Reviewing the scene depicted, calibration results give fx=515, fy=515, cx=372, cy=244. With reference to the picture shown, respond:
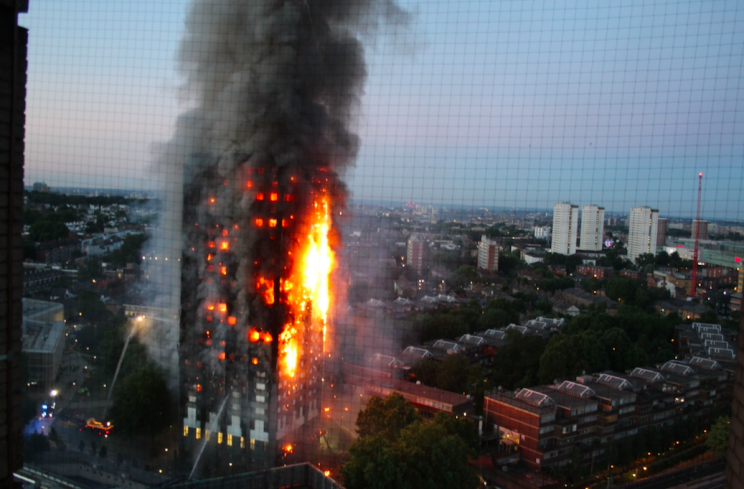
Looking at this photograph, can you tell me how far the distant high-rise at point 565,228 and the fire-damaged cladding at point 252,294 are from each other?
3.47m

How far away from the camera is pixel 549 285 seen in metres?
10.1

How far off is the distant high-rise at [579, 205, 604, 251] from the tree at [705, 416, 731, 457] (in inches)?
94.1

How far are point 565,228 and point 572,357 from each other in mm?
1746

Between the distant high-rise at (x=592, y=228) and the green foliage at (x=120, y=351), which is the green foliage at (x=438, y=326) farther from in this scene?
the green foliage at (x=120, y=351)

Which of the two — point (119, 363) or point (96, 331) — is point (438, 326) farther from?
point (96, 331)

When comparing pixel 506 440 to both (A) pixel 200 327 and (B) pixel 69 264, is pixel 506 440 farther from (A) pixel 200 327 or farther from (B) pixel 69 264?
(B) pixel 69 264

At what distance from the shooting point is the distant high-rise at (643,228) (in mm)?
4788

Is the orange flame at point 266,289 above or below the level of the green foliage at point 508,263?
above

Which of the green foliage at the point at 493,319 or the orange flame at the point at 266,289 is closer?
the orange flame at the point at 266,289

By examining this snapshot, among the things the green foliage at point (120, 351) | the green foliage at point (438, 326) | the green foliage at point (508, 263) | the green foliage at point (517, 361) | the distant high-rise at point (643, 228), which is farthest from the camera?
the green foliage at point (508, 263)

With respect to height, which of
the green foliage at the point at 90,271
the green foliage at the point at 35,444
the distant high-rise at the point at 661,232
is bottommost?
the green foliage at the point at 35,444

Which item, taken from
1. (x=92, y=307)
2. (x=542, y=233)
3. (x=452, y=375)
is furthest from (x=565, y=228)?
(x=92, y=307)

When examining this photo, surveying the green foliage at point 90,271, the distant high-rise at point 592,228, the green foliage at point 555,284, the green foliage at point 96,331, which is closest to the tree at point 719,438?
the distant high-rise at point 592,228

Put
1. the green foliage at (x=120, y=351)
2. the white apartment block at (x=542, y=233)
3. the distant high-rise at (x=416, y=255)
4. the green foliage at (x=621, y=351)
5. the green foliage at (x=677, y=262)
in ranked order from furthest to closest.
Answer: the distant high-rise at (x=416, y=255), the white apartment block at (x=542, y=233), the green foliage at (x=677, y=262), the green foliage at (x=621, y=351), the green foliage at (x=120, y=351)
